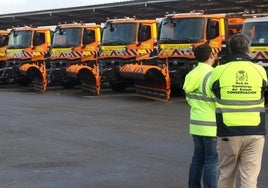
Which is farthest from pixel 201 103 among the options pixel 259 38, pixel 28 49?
pixel 28 49

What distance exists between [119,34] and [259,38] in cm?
549

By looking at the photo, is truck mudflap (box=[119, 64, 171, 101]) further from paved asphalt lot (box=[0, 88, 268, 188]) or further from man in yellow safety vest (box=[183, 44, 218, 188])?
man in yellow safety vest (box=[183, 44, 218, 188])

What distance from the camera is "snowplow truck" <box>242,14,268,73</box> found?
1527cm

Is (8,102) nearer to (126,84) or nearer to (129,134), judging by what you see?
(126,84)

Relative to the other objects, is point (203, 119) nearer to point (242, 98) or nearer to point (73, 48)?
point (242, 98)

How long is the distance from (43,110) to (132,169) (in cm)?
774

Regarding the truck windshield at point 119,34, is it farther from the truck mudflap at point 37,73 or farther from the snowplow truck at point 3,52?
the snowplow truck at point 3,52

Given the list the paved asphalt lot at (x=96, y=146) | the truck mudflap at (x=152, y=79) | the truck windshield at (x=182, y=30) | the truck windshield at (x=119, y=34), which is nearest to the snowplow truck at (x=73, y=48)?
the truck windshield at (x=119, y=34)

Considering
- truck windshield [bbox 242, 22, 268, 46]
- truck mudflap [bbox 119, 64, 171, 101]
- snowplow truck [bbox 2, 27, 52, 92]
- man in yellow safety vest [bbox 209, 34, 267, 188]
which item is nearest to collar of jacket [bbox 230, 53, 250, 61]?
man in yellow safety vest [bbox 209, 34, 267, 188]

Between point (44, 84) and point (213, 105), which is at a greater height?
point (213, 105)

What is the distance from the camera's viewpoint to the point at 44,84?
2077cm

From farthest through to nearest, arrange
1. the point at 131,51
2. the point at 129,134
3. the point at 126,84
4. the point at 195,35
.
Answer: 1. the point at 126,84
2. the point at 131,51
3. the point at 195,35
4. the point at 129,134

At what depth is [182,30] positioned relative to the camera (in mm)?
16781

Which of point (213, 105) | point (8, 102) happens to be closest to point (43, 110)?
point (8, 102)
